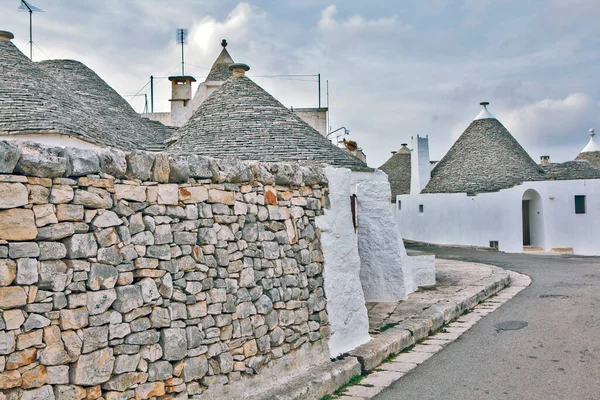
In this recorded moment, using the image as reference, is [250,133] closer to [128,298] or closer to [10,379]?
[128,298]

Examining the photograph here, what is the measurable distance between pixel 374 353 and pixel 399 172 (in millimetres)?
29655

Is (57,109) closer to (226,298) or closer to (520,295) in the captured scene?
(226,298)

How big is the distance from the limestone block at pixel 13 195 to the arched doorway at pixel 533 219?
70.0 feet

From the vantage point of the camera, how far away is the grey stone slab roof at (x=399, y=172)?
3334 cm

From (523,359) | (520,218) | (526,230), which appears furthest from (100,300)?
(526,230)

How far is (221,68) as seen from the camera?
2061 centimetres

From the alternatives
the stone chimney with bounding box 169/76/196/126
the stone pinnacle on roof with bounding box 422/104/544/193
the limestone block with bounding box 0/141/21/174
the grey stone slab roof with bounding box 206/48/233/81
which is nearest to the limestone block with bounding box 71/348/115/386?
the limestone block with bounding box 0/141/21/174

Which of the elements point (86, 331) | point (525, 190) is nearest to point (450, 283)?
point (86, 331)

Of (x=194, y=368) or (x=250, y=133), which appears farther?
(x=250, y=133)

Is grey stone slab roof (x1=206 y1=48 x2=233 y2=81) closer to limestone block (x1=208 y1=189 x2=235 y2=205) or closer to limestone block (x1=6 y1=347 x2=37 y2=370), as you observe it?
limestone block (x1=208 y1=189 x2=235 y2=205)

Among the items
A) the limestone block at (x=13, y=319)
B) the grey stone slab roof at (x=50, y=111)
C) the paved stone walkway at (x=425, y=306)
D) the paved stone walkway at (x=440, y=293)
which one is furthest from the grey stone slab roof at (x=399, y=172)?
the limestone block at (x=13, y=319)

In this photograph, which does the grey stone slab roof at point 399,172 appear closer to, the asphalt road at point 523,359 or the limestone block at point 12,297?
the asphalt road at point 523,359

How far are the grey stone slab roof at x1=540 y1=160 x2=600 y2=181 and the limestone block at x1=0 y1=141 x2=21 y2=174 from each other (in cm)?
2333

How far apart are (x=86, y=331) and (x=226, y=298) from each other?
4.02 ft
